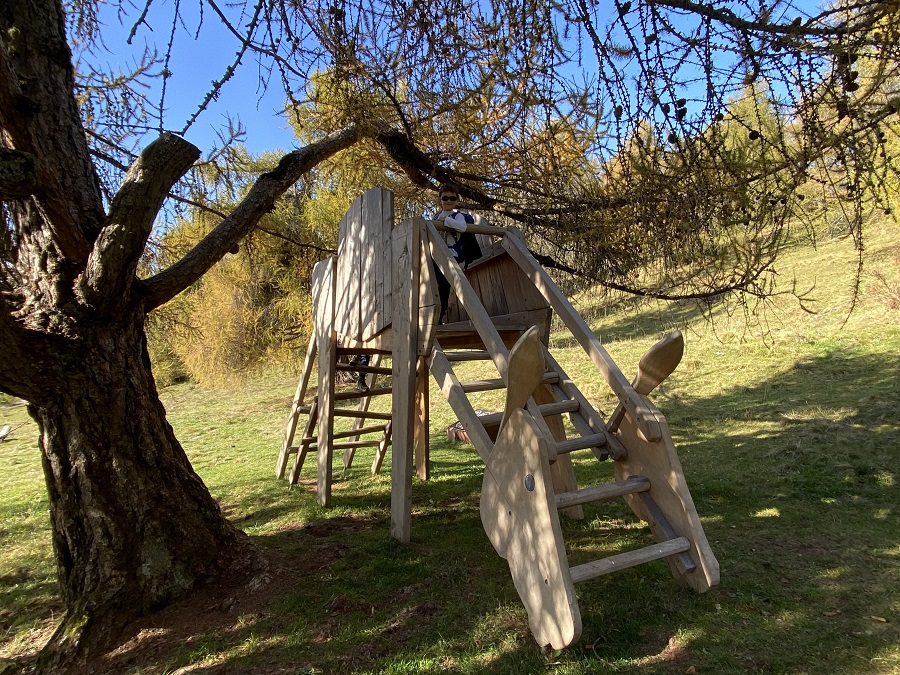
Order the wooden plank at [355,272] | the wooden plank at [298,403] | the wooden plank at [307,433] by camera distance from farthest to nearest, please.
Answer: the wooden plank at [298,403] → the wooden plank at [307,433] → the wooden plank at [355,272]

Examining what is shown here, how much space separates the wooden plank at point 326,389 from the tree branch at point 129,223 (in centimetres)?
235

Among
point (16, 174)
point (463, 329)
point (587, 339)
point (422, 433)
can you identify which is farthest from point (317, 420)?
point (16, 174)

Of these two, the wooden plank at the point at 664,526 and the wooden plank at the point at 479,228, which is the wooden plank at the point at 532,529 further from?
the wooden plank at the point at 479,228

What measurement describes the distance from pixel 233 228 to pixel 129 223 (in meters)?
0.82

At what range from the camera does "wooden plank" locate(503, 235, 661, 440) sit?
2977 millimetres

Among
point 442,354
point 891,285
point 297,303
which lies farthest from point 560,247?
point 891,285

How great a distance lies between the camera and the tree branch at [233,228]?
11.2 feet

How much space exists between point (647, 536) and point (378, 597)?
208 cm

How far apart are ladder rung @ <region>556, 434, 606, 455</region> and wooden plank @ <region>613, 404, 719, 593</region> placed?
5.1 inches

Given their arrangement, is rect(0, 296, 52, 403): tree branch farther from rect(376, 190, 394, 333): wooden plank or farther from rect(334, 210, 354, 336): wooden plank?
rect(334, 210, 354, 336): wooden plank

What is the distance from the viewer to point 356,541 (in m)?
4.20

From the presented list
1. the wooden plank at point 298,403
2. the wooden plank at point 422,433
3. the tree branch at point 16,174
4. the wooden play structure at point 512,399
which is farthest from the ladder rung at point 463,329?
the tree branch at point 16,174

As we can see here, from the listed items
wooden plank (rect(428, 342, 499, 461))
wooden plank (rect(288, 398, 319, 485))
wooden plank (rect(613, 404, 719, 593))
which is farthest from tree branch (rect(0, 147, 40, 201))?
wooden plank (rect(288, 398, 319, 485))

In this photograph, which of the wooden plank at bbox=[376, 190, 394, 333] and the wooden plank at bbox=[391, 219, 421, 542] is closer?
the wooden plank at bbox=[391, 219, 421, 542]
